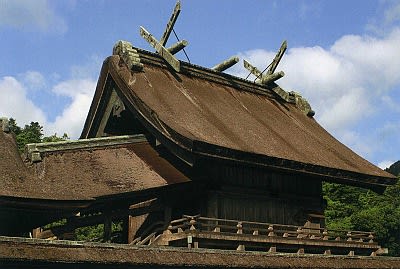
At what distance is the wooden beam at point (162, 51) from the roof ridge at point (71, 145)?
394cm

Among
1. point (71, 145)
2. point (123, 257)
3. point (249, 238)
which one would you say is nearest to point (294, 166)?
point (249, 238)

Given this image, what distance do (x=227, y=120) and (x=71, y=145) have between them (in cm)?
550

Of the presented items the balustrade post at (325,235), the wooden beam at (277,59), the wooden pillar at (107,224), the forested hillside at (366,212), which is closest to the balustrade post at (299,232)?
the balustrade post at (325,235)

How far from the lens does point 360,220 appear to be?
47844mm

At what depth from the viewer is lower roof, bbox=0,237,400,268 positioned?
1045 cm

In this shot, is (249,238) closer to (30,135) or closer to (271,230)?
(271,230)

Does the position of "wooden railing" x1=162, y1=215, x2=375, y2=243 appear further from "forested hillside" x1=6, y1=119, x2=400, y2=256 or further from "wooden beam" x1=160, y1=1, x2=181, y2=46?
"forested hillside" x1=6, y1=119, x2=400, y2=256

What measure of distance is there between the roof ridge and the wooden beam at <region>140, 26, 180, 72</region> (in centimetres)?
394

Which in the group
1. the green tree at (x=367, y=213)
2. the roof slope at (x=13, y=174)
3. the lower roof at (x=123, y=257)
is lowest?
the lower roof at (x=123, y=257)

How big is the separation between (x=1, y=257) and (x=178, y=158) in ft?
24.5

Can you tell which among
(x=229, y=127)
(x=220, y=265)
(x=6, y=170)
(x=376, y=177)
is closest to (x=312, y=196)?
(x=376, y=177)

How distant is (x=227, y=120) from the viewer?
18.6 meters

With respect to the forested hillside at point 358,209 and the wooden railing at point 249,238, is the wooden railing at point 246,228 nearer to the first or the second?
the wooden railing at point 249,238

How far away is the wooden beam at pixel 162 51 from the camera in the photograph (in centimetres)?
2042
